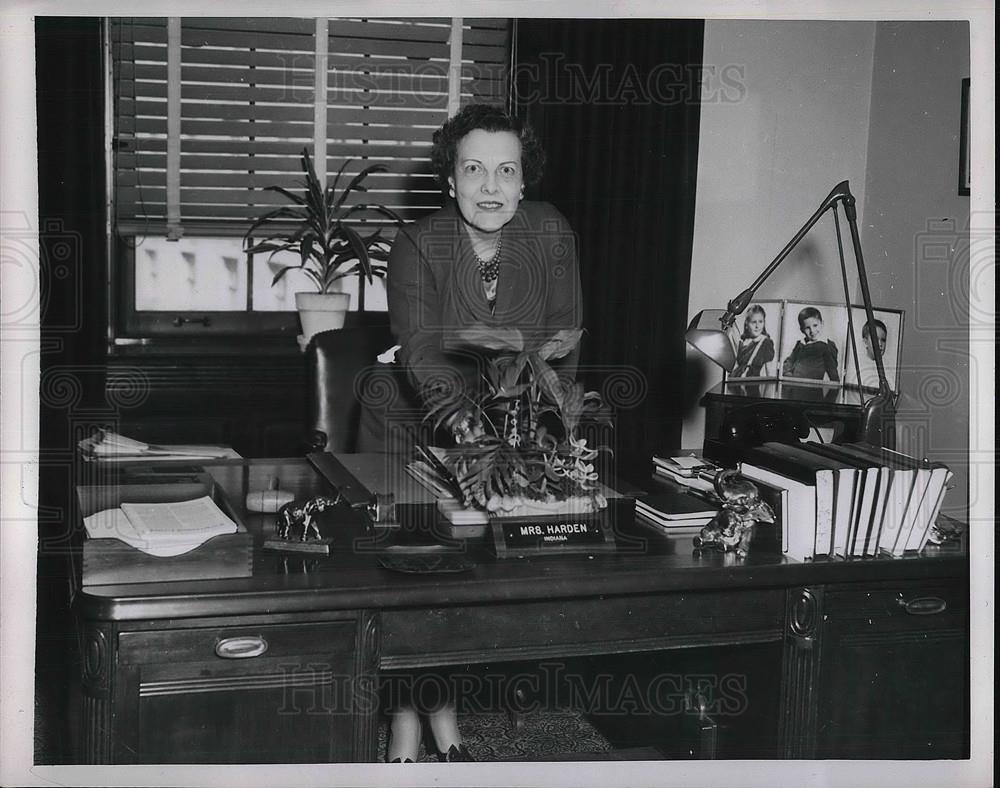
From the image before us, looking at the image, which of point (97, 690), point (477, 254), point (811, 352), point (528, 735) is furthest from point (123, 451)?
point (811, 352)

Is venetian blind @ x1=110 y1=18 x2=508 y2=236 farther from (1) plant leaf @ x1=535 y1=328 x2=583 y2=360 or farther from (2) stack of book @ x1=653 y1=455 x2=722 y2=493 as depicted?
(1) plant leaf @ x1=535 y1=328 x2=583 y2=360

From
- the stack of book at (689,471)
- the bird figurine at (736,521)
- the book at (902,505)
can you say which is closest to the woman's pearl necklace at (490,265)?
the stack of book at (689,471)

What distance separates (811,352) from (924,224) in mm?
617

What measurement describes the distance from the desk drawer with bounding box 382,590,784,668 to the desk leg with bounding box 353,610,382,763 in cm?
2

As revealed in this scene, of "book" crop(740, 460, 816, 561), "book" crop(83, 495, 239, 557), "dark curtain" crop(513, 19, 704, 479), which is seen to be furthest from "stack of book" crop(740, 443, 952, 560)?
"dark curtain" crop(513, 19, 704, 479)

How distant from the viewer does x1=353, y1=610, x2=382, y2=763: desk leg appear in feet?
5.76

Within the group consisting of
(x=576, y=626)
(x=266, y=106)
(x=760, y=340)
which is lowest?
(x=576, y=626)

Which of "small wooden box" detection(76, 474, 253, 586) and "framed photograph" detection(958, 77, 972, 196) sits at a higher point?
"framed photograph" detection(958, 77, 972, 196)

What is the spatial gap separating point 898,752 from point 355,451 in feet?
5.71

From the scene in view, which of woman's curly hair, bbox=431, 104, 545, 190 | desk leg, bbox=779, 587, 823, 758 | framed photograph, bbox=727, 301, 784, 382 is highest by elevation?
woman's curly hair, bbox=431, 104, 545, 190

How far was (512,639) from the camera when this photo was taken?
183cm

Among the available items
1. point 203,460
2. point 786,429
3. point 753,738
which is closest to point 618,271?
point 786,429

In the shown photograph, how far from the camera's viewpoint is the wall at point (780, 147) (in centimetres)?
422

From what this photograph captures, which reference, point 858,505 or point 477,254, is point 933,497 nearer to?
point 858,505
